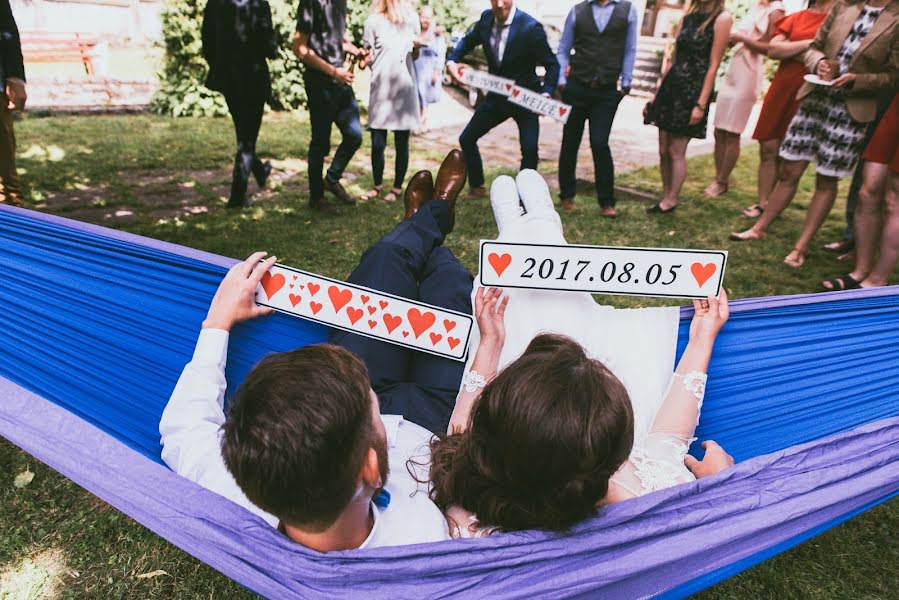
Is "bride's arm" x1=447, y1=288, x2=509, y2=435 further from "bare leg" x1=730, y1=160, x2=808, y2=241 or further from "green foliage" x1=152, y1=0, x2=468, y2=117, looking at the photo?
"green foliage" x1=152, y1=0, x2=468, y2=117

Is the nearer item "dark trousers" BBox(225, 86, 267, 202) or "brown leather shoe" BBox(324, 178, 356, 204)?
"dark trousers" BBox(225, 86, 267, 202)

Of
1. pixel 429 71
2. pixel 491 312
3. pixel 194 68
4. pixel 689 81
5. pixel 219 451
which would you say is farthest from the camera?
pixel 194 68

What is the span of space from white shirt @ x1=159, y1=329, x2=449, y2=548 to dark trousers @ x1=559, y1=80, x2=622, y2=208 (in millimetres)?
3100

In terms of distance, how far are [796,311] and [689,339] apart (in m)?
0.28

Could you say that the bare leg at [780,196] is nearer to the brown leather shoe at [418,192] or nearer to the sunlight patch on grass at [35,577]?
the brown leather shoe at [418,192]

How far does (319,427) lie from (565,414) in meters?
0.37

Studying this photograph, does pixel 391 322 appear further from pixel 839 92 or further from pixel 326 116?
pixel 839 92

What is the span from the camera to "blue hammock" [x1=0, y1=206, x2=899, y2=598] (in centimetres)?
92

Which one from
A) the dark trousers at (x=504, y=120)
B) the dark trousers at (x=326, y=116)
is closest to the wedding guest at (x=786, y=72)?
the dark trousers at (x=504, y=120)

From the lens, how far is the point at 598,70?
387 centimetres

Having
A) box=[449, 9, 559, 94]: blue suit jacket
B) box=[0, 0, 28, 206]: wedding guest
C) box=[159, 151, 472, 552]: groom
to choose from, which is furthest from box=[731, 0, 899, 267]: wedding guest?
box=[0, 0, 28, 206]: wedding guest

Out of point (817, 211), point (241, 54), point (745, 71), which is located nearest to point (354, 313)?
point (241, 54)

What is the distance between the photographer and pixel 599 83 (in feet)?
12.8

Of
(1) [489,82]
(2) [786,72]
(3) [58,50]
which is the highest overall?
(2) [786,72]
